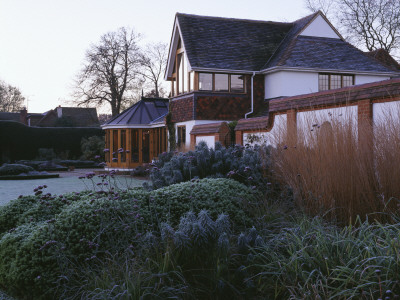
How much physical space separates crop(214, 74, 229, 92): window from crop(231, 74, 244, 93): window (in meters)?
0.25

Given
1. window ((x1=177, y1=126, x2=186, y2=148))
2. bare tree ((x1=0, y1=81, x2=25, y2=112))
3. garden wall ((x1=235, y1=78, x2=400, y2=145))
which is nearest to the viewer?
garden wall ((x1=235, y1=78, x2=400, y2=145))

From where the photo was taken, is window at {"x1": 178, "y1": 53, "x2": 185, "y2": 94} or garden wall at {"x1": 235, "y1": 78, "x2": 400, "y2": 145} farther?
window at {"x1": 178, "y1": 53, "x2": 185, "y2": 94}

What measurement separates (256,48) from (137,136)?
7.34 m

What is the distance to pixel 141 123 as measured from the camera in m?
22.2

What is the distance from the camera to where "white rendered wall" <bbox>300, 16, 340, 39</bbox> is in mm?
19584

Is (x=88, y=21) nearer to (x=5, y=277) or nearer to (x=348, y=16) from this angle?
(x=5, y=277)

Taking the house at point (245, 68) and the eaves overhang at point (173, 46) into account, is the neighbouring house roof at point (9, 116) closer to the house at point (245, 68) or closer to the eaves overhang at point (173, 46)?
the eaves overhang at point (173, 46)

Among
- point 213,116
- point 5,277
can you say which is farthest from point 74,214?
point 213,116

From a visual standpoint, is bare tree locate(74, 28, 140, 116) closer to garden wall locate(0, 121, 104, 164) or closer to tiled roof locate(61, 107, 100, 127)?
garden wall locate(0, 121, 104, 164)

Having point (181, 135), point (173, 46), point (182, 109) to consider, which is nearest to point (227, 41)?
point (173, 46)

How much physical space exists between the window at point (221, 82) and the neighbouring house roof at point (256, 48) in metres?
0.46

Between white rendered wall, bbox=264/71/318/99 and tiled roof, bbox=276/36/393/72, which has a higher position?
tiled roof, bbox=276/36/393/72

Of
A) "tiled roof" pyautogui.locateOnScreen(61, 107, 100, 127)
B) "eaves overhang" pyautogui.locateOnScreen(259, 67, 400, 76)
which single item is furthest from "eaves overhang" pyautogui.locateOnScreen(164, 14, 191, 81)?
"tiled roof" pyautogui.locateOnScreen(61, 107, 100, 127)

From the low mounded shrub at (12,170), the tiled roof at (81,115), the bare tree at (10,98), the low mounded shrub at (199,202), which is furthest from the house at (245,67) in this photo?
the bare tree at (10,98)
